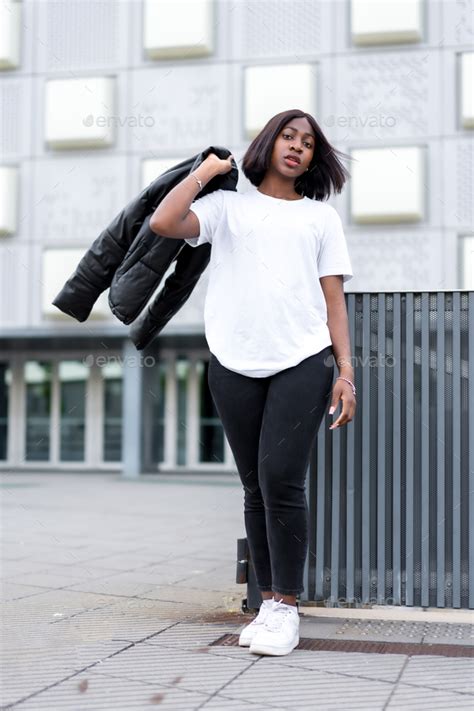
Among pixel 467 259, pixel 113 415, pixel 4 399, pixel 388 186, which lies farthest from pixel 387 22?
pixel 4 399

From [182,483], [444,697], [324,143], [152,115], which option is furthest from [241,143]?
[444,697]

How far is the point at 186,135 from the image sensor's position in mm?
15844

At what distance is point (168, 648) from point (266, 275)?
1.32 meters

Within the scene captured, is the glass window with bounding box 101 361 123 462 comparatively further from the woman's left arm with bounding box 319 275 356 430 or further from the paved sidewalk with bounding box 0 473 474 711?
the woman's left arm with bounding box 319 275 356 430

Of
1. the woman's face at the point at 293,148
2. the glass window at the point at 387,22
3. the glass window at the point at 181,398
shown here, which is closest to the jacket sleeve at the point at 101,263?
the woman's face at the point at 293,148

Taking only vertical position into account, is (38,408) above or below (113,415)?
above

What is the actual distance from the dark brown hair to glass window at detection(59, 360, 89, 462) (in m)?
15.6

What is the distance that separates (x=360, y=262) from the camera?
49.6ft

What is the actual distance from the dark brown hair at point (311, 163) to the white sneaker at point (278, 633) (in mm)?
1471

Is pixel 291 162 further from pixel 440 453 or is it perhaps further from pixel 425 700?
pixel 425 700

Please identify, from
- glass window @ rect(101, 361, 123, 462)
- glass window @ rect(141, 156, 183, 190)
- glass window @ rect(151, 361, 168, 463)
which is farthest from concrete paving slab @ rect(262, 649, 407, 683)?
glass window @ rect(101, 361, 123, 462)

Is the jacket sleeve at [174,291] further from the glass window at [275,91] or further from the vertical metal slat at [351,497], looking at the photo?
the glass window at [275,91]

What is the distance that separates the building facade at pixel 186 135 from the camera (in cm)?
1503

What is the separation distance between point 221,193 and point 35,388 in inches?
638
